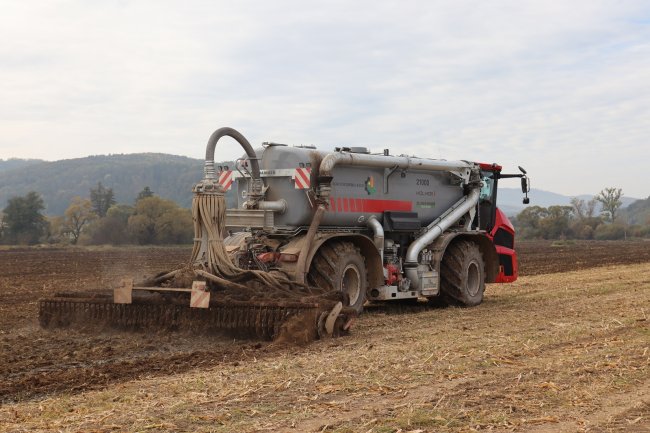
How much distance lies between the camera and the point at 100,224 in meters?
54.8

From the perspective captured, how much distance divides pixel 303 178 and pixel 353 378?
527 centimetres

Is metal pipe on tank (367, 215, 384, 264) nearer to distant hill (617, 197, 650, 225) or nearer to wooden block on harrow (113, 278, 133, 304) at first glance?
wooden block on harrow (113, 278, 133, 304)

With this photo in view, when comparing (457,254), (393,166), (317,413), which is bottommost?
(317,413)

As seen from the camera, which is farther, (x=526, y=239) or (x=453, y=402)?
(x=526, y=239)

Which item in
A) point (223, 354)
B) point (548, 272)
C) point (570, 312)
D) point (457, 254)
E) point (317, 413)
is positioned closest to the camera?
point (317, 413)

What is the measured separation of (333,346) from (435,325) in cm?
275

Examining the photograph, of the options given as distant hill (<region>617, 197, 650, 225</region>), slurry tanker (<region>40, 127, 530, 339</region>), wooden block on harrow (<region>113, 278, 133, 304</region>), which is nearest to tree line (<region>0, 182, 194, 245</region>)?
slurry tanker (<region>40, 127, 530, 339</region>)

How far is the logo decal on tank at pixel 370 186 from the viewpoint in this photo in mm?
13734

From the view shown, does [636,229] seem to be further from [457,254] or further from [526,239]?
[457,254]

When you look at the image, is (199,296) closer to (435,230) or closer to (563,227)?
(435,230)

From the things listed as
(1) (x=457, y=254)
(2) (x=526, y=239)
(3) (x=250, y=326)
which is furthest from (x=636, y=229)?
(3) (x=250, y=326)

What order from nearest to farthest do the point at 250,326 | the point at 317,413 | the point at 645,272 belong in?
1. the point at 317,413
2. the point at 250,326
3. the point at 645,272

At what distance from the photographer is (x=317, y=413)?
6.36m

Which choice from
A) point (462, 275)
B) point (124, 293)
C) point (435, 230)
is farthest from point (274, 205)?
point (462, 275)
